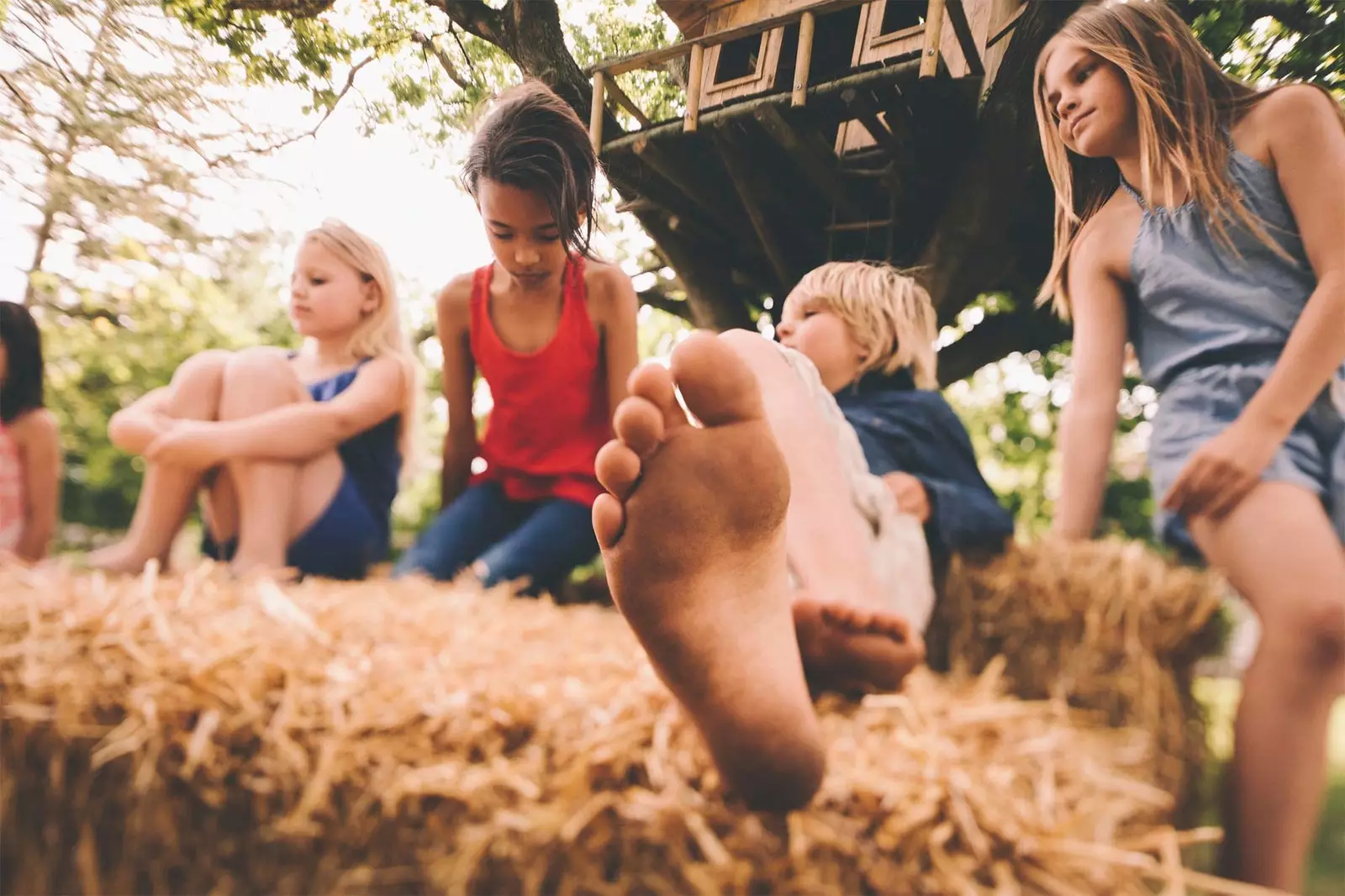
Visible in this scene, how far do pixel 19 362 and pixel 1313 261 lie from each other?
2.85 feet

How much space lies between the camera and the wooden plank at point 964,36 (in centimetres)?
36

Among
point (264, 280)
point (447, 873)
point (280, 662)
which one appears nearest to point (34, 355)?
point (264, 280)

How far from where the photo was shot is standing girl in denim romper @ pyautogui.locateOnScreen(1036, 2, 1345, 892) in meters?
0.33

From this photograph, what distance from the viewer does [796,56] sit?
1.24ft

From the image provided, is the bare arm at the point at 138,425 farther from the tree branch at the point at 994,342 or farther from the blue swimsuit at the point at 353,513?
the tree branch at the point at 994,342

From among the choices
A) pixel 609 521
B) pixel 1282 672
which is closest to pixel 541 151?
pixel 609 521

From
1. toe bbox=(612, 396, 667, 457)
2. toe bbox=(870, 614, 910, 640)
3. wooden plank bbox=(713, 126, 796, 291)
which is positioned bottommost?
toe bbox=(870, 614, 910, 640)

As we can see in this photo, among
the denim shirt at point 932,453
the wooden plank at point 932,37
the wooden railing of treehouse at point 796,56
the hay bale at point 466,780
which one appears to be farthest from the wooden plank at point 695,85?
the hay bale at point 466,780

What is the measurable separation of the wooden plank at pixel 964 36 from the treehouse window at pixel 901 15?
17mm

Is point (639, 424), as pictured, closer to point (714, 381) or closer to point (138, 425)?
point (714, 381)

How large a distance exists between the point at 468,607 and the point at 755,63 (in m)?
0.41

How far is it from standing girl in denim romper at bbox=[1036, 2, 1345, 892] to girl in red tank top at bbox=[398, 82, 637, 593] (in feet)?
0.96

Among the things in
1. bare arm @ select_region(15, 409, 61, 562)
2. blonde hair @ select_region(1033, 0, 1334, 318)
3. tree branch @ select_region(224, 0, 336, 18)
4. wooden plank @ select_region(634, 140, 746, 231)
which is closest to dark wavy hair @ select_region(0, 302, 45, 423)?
bare arm @ select_region(15, 409, 61, 562)

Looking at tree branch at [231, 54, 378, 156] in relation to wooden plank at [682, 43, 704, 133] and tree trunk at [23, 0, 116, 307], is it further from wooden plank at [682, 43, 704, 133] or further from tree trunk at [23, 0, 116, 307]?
wooden plank at [682, 43, 704, 133]
